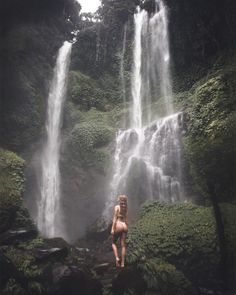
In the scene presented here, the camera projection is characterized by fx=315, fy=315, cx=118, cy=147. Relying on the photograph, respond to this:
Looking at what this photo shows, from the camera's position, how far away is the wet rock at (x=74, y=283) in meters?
7.61

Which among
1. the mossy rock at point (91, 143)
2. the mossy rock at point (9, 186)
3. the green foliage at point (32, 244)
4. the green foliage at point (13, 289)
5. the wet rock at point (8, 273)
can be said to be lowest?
the green foliage at point (13, 289)

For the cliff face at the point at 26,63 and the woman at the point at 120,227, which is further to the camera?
the cliff face at the point at 26,63

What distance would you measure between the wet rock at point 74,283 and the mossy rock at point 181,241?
3.83 feet

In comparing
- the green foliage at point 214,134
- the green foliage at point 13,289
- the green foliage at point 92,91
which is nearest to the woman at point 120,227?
the green foliage at point 13,289

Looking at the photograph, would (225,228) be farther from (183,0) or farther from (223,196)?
(183,0)

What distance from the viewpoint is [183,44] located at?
61.8 feet

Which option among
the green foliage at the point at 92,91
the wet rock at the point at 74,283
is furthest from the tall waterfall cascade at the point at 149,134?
the wet rock at the point at 74,283

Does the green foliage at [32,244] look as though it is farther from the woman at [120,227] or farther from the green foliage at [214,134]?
the green foliage at [214,134]

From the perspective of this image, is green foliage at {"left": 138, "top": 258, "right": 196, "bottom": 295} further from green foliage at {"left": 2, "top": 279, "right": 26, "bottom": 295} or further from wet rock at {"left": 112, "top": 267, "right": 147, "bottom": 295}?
green foliage at {"left": 2, "top": 279, "right": 26, "bottom": 295}

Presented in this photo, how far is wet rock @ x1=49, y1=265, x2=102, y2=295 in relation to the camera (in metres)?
7.61

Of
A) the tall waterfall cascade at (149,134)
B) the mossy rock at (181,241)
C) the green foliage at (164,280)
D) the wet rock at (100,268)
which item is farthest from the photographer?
the tall waterfall cascade at (149,134)

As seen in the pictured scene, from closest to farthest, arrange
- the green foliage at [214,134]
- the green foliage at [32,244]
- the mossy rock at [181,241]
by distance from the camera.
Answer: the mossy rock at [181,241], the green foliage at [32,244], the green foliage at [214,134]

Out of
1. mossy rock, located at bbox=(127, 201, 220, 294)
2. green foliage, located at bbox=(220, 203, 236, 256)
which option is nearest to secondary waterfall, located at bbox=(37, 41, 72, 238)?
mossy rock, located at bbox=(127, 201, 220, 294)

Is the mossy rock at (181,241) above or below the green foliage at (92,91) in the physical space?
below
